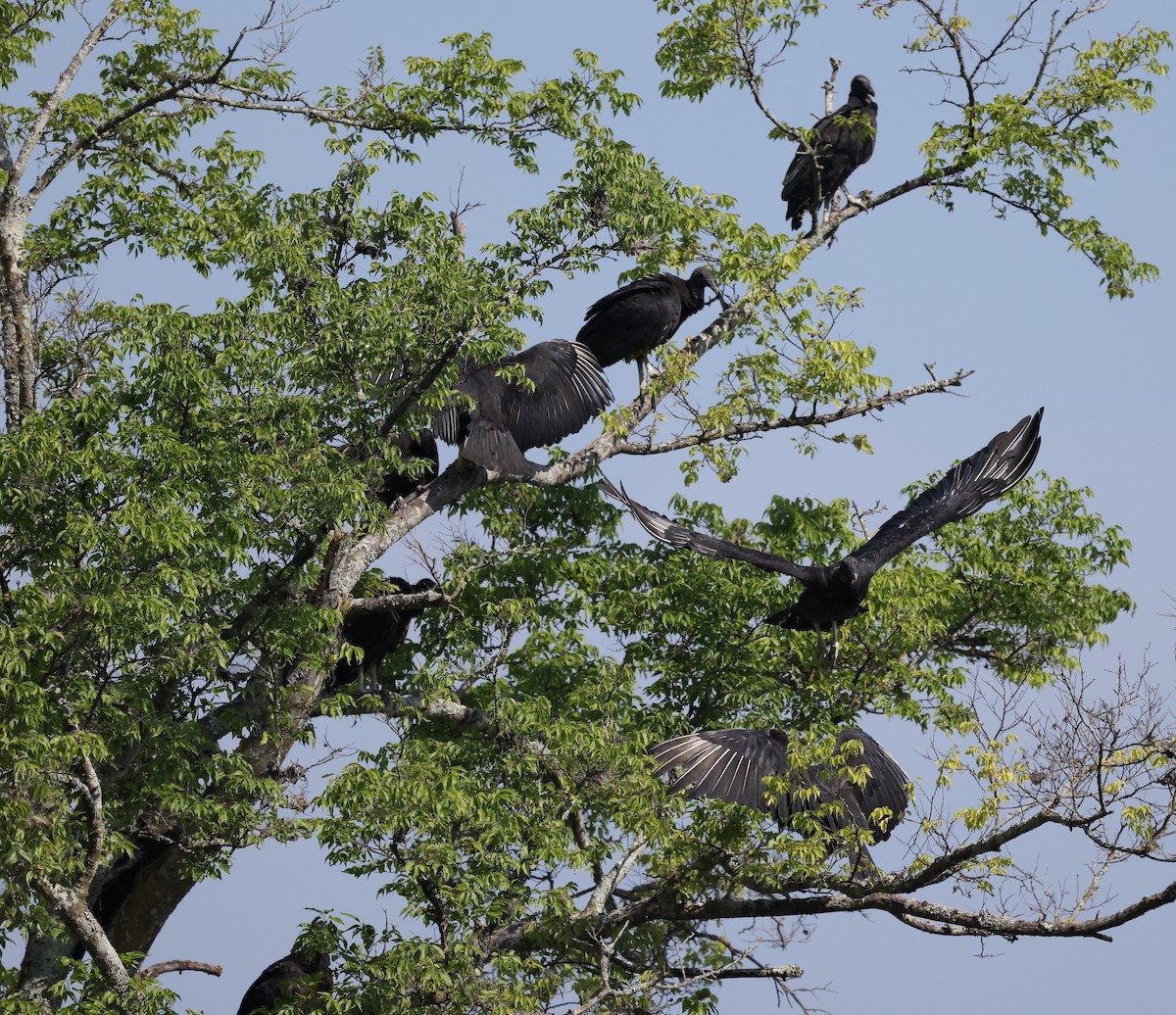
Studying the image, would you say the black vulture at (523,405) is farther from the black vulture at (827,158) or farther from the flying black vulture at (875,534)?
the black vulture at (827,158)

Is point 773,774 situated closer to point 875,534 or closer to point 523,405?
point 875,534

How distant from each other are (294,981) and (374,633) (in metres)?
2.73

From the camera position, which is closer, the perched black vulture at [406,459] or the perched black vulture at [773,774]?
the perched black vulture at [773,774]

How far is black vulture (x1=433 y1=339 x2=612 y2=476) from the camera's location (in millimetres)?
10336

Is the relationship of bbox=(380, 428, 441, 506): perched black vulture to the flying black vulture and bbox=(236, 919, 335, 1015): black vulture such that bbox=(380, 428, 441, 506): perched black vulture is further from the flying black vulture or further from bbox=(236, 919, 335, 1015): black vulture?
bbox=(236, 919, 335, 1015): black vulture

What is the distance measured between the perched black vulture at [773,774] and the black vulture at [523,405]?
242 centimetres

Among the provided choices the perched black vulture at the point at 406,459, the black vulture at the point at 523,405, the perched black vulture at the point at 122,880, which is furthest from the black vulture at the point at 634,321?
the perched black vulture at the point at 122,880

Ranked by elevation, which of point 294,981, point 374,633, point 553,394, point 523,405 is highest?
point 553,394

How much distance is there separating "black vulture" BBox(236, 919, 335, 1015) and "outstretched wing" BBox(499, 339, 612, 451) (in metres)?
3.63

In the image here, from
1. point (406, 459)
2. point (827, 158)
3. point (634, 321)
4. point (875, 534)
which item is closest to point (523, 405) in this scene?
point (406, 459)

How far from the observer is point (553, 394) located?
11.1 metres

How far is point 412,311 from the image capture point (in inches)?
365

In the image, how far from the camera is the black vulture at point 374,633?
33.9 ft

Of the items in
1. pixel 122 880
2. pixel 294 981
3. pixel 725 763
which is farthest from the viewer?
pixel 122 880
